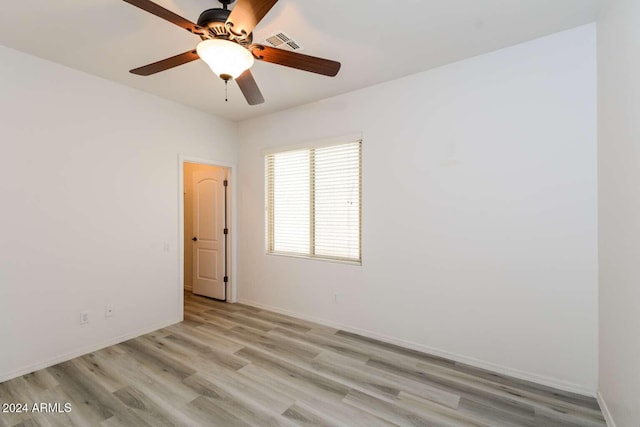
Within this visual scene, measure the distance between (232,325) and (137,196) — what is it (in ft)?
6.36

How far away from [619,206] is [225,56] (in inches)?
101

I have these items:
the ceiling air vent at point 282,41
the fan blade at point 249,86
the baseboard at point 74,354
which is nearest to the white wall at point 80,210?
the baseboard at point 74,354

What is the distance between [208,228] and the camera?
469 cm

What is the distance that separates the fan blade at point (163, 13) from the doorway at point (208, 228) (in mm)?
2971

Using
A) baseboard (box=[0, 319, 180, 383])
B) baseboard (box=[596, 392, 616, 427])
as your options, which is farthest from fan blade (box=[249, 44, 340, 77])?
baseboard (box=[0, 319, 180, 383])

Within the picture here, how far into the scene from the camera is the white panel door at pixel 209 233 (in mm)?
4535

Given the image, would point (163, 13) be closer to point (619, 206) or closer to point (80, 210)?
point (80, 210)

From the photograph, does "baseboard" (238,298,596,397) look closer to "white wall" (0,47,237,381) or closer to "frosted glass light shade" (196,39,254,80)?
"white wall" (0,47,237,381)

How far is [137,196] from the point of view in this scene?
10.9ft

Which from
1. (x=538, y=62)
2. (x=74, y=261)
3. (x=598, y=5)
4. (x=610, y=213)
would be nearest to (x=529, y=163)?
(x=610, y=213)

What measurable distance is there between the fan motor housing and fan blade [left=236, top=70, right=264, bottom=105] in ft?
1.01

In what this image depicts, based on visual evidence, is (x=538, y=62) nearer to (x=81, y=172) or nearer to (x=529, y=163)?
(x=529, y=163)

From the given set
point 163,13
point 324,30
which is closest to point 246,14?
point 163,13

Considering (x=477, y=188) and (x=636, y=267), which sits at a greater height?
(x=477, y=188)
